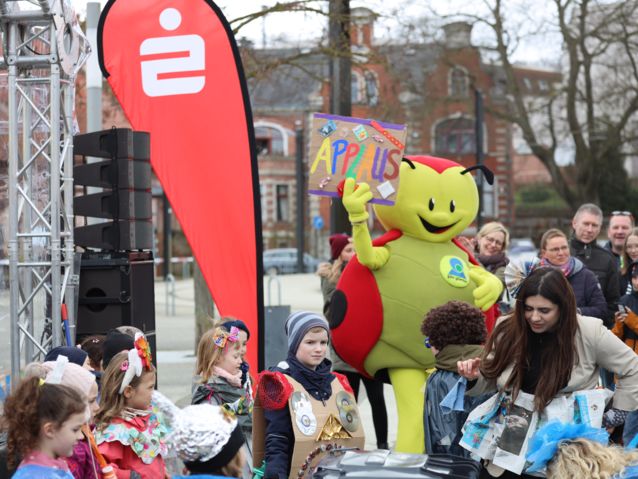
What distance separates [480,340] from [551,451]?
3.91 feet

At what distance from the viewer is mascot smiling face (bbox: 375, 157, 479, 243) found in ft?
22.3

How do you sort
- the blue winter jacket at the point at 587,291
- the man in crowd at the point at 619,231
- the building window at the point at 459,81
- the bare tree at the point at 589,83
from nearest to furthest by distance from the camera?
1. the blue winter jacket at the point at 587,291
2. the man in crowd at the point at 619,231
3. the bare tree at the point at 589,83
4. the building window at the point at 459,81

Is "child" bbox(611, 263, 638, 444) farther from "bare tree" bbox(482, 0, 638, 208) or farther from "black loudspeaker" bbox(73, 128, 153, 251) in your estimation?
"bare tree" bbox(482, 0, 638, 208)

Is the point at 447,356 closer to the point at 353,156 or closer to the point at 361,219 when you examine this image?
the point at 361,219

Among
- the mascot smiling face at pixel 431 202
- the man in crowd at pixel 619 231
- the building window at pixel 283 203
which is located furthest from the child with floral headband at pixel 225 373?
the building window at pixel 283 203

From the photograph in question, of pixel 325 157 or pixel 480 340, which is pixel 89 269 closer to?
pixel 325 157

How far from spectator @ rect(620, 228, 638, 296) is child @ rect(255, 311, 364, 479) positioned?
378 cm

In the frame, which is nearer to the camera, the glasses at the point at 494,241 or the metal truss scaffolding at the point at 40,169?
the metal truss scaffolding at the point at 40,169

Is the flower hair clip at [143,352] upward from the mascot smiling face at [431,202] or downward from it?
downward

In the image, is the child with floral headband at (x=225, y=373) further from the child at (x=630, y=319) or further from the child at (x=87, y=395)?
the child at (x=630, y=319)

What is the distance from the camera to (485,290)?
665 centimetres

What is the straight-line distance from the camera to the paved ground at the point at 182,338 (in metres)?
8.47

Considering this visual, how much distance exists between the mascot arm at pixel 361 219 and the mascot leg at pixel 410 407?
2.43 feet

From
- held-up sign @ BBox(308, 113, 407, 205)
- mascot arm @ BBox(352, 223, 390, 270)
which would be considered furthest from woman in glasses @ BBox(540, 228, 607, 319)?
held-up sign @ BBox(308, 113, 407, 205)
